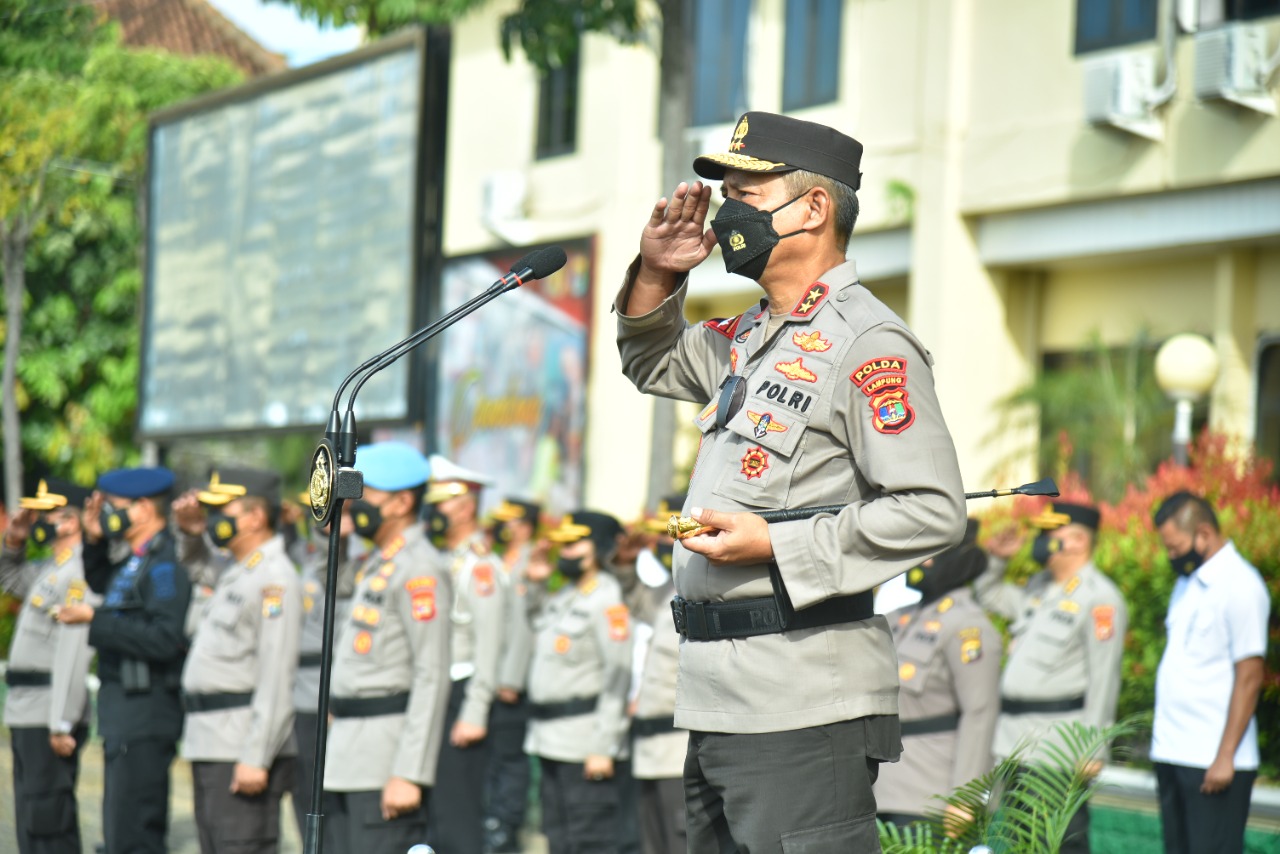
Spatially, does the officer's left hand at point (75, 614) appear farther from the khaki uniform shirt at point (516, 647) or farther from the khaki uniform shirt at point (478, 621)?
the khaki uniform shirt at point (516, 647)

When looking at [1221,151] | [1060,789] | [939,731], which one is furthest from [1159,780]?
[1221,151]

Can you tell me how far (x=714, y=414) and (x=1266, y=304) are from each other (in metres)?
9.54

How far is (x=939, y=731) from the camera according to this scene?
6168mm

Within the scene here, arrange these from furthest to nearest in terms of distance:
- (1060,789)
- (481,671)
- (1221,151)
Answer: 1. (1221,151)
2. (481,671)
3. (1060,789)

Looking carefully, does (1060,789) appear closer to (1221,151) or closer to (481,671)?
(481,671)

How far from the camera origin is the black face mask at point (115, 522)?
706 cm

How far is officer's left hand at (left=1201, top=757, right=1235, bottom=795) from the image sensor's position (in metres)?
5.87

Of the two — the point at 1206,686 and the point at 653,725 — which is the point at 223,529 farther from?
the point at 1206,686

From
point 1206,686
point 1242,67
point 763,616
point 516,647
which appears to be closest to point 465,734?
point 516,647

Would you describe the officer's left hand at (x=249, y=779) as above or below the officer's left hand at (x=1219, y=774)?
below

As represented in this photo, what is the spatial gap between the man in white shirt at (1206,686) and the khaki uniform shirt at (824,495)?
10.8 feet

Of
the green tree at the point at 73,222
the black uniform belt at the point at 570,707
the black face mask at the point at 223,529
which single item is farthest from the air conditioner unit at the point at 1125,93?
the green tree at the point at 73,222

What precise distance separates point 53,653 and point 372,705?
2.44 m

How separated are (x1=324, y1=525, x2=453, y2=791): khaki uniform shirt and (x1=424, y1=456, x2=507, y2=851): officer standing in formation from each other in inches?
18.0
